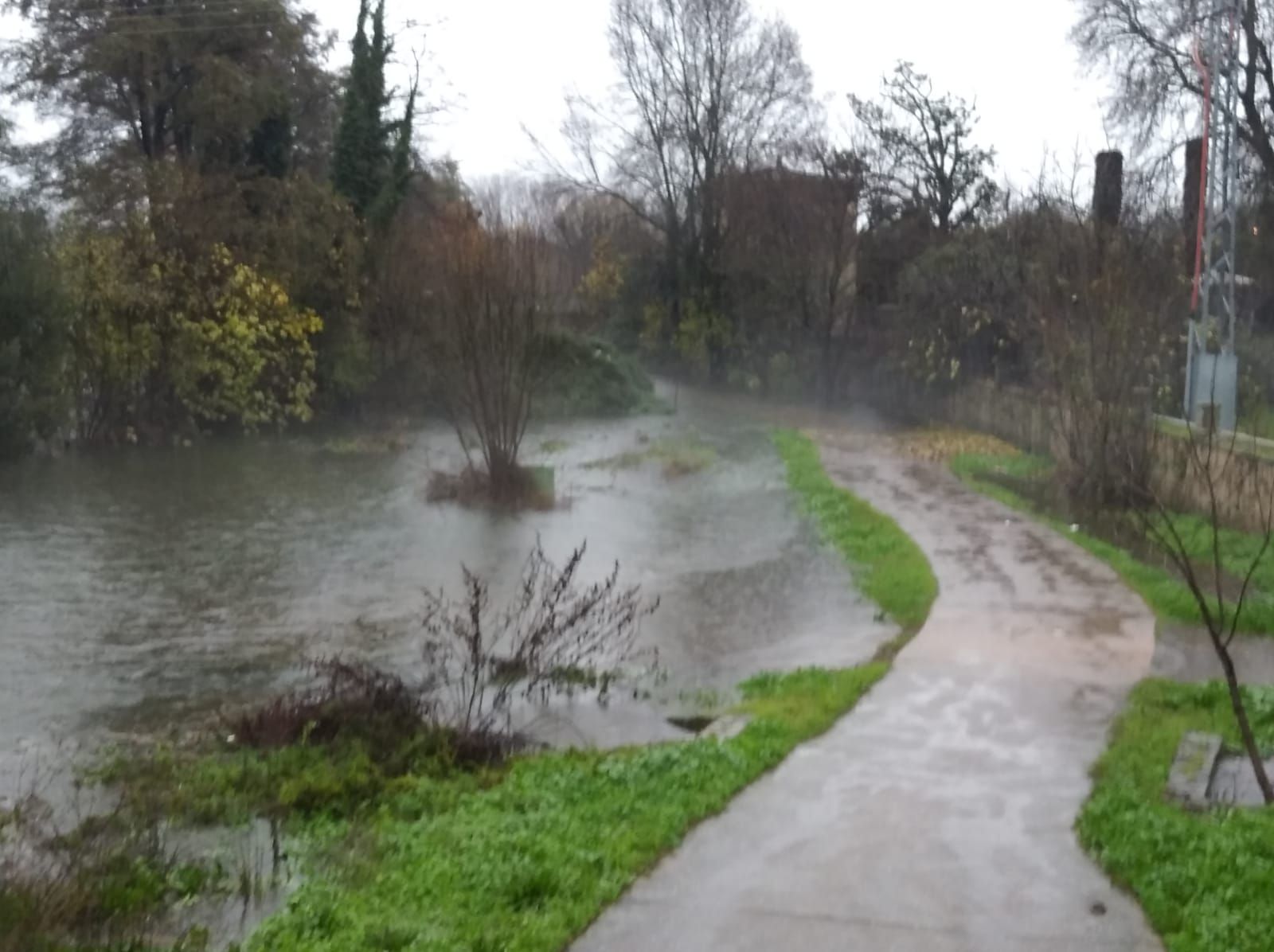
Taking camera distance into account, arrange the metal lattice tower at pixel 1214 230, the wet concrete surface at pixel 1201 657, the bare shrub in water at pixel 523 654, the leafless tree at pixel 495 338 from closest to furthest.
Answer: the bare shrub in water at pixel 523 654 < the wet concrete surface at pixel 1201 657 < the leafless tree at pixel 495 338 < the metal lattice tower at pixel 1214 230

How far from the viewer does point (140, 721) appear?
30.9 feet

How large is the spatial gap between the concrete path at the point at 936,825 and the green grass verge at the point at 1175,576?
644mm

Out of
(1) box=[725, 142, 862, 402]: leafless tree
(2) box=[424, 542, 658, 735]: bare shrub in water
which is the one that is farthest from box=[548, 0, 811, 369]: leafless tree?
(2) box=[424, 542, 658, 735]: bare shrub in water

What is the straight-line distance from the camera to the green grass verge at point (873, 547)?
39.7ft

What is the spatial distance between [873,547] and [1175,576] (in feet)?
10.9

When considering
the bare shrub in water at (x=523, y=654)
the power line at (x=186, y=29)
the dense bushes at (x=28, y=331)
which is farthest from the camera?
the power line at (x=186, y=29)

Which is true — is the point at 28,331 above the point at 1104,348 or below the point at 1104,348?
below

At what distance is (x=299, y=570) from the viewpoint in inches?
591

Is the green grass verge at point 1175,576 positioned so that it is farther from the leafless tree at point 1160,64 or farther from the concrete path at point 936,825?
the leafless tree at point 1160,64

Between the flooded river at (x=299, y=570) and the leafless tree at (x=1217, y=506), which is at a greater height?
the leafless tree at (x=1217, y=506)

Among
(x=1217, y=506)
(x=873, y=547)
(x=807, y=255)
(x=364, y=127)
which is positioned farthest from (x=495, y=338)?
(x=807, y=255)

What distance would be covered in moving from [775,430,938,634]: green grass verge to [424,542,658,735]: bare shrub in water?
7.73ft

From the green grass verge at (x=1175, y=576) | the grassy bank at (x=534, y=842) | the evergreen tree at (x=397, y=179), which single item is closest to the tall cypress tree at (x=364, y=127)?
Result: the evergreen tree at (x=397, y=179)

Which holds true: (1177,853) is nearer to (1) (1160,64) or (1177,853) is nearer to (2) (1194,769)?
(2) (1194,769)
